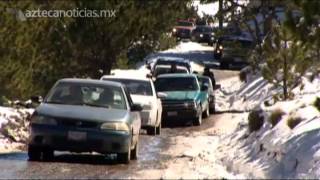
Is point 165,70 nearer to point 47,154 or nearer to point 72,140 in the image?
point 47,154

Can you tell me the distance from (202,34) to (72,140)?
2278 inches

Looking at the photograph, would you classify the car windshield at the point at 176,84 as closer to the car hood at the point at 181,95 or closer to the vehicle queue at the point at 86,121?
the car hood at the point at 181,95

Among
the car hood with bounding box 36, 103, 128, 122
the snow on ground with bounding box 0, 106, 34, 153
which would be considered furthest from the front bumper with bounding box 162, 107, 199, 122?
the car hood with bounding box 36, 103, 128, 122

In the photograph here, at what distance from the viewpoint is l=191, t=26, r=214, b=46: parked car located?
70812 millimetres

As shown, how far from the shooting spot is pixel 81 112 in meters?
14.0

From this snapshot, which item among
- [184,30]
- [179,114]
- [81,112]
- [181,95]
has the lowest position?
[179,114]

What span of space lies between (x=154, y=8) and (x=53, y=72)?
486 cm

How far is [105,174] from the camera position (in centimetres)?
1266

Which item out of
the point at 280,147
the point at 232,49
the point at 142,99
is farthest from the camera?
the point at 232,49

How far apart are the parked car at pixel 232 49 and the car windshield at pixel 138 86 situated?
1391 cm

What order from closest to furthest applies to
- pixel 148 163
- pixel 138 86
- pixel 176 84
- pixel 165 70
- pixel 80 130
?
pixel 80 130, pixel 148 163, pixel 138 86, pixel 176 84, pixel 165 70

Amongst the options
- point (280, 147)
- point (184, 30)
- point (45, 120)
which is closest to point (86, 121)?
point (45, 120)

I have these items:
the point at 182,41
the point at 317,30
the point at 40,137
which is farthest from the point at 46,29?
the point at 182,41

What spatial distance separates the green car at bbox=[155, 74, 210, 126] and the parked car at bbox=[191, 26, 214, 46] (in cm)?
4260
